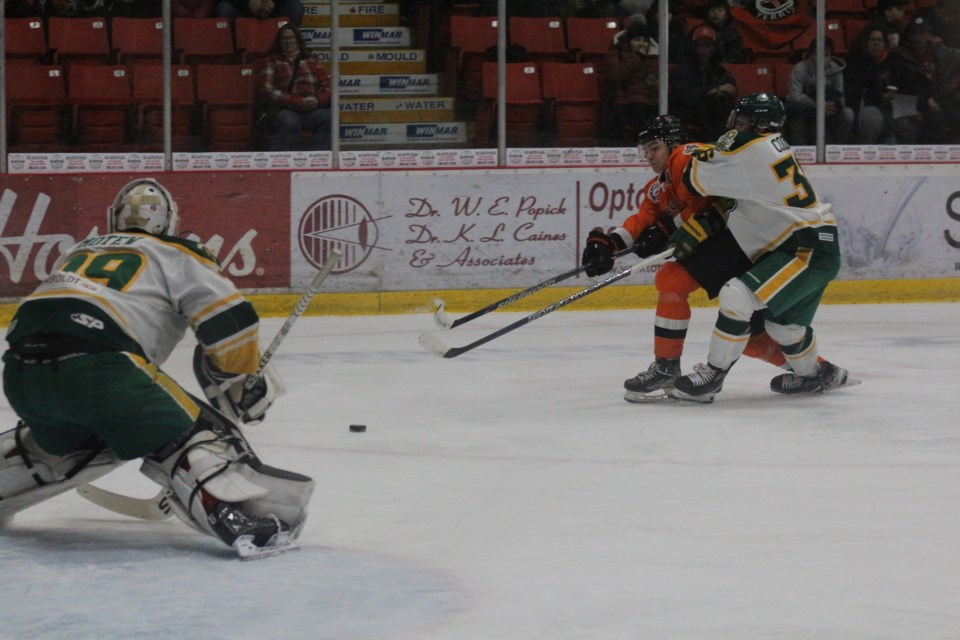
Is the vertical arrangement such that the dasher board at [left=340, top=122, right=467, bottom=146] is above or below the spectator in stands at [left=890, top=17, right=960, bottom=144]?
below

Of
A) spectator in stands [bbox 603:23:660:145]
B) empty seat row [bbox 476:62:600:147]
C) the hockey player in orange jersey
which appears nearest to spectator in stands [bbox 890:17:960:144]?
spectator in stands [bbox 603:23:660:145]

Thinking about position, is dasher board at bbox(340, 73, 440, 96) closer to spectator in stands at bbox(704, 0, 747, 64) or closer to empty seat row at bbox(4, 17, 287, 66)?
empty seat row at bbox(4, 17, 287, 66)

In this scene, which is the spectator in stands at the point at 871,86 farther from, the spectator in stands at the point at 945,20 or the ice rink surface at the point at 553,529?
the ice rink surface at the point at 553,529

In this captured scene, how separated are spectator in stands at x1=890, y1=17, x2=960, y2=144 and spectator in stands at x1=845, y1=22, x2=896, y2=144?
97mm

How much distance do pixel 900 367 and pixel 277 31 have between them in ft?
11.9

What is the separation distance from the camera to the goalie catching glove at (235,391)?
3.12 metres

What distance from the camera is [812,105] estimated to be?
823cm

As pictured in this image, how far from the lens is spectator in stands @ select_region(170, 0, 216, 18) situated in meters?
7.50

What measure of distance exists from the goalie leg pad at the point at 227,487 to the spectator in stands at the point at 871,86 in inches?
232

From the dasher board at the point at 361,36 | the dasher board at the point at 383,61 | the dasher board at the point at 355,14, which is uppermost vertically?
the dasher board at the point at 355,14

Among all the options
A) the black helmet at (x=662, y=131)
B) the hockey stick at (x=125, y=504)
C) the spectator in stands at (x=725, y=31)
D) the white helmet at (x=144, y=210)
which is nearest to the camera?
the white helmet at (x=144, y=210)

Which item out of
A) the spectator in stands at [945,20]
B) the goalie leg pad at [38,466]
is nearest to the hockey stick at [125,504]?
the goalie leg pad at [38,466]

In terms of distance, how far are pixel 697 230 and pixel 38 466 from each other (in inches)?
103

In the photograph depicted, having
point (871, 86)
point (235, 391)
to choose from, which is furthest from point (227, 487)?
point (871, 86)
